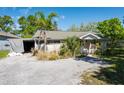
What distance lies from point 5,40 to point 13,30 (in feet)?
80.4

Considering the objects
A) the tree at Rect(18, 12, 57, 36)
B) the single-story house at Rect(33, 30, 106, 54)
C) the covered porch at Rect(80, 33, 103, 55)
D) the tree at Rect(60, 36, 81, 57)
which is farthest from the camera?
the tree at Rect(18, 12, 57, 36)

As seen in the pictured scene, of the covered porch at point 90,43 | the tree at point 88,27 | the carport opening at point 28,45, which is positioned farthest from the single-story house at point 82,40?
the tree at point 88,27

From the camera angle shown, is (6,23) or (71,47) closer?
(71,47)

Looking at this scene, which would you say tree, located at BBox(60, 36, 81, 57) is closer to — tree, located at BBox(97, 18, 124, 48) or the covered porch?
the covered porch

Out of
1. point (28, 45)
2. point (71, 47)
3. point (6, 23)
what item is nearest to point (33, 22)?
point (6, 23)

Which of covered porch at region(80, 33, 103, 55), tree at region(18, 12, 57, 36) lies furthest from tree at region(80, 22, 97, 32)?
covered porch at region(80, 33, 103, 55)

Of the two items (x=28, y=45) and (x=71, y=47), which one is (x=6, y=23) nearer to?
(x=28, y=45)

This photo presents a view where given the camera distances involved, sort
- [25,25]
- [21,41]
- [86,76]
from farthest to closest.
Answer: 1. [25,25]
2. [21,41]
3. [86,76]

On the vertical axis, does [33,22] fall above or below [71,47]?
above

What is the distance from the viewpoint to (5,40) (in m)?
32.1

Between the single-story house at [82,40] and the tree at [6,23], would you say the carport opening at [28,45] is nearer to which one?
the single-story house at [82,40]
